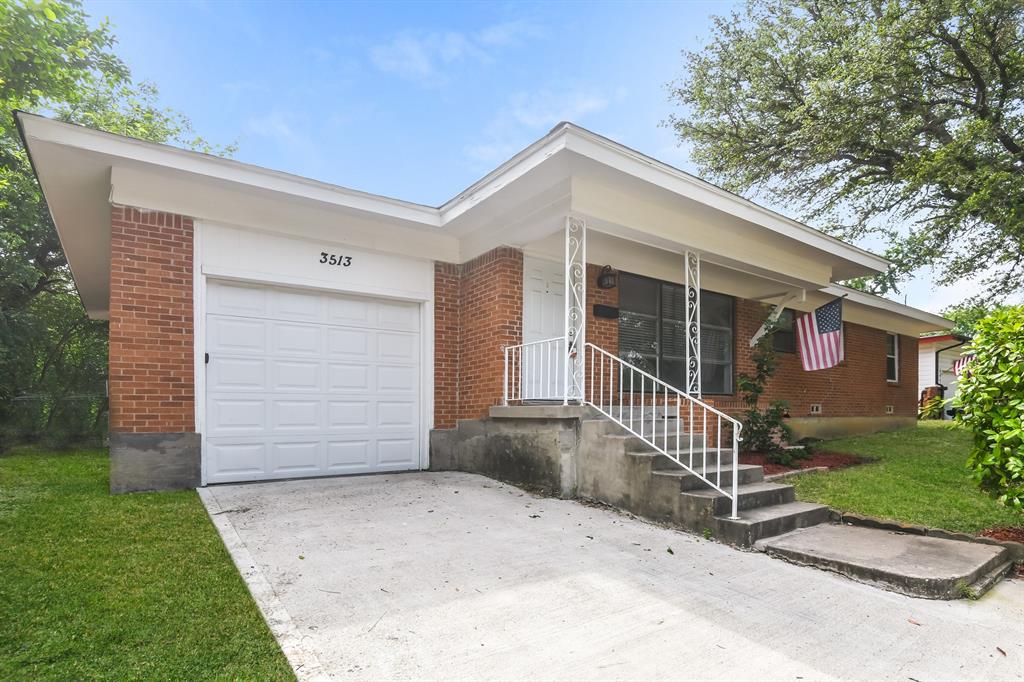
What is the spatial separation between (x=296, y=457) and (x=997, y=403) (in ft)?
21.4

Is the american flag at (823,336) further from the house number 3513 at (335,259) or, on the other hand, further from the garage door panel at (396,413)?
the house number 3513 at (335,259)

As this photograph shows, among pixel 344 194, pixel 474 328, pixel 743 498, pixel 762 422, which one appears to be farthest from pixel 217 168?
pixel 762 422

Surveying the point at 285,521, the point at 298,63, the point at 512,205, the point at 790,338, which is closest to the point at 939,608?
the point at 285,521

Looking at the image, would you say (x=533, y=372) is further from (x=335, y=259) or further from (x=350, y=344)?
(x=335, y=259)

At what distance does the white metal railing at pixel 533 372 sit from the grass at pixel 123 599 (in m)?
Result: 3.45

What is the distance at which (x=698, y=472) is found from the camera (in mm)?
4934

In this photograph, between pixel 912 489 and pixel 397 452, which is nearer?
pixel 912 489

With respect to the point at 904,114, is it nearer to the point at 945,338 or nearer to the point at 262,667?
the point at 262,667

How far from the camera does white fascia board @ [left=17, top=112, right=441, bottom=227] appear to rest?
15.4 ft

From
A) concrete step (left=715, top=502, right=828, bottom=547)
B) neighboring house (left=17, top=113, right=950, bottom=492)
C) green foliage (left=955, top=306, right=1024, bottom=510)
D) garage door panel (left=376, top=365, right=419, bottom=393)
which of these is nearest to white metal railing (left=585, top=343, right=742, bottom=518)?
concrete step (left=715, top=502, right=828, bottom=547)

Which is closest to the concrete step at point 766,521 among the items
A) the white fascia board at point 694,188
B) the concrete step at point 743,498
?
the concrete step at point 743,498

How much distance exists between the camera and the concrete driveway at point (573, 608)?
2.39 meters

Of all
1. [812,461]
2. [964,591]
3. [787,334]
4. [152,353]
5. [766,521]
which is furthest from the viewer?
[787,334]

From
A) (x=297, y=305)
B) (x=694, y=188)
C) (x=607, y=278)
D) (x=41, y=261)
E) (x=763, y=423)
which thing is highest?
(x=41, y=261)
